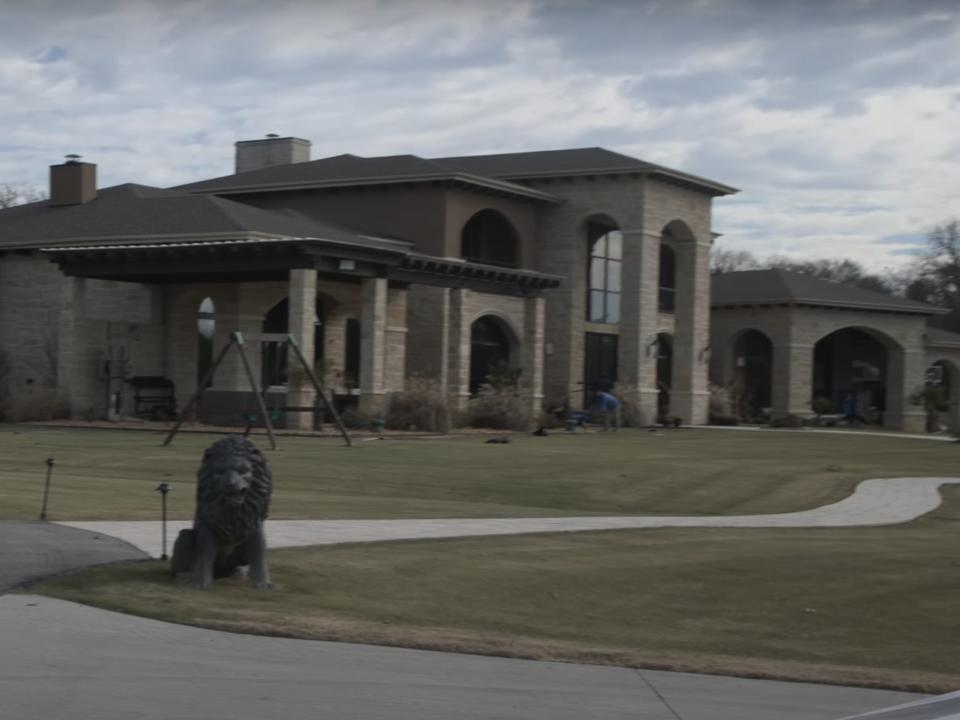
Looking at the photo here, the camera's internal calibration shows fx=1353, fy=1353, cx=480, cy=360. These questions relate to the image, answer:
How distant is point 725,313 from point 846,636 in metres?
47.7

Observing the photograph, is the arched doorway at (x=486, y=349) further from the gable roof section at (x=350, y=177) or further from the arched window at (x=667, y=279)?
the arched window at (x=667, y=279)

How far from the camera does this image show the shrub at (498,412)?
3753cm

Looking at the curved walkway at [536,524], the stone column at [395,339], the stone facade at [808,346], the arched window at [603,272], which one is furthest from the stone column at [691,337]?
the curved walkway at [536,524]

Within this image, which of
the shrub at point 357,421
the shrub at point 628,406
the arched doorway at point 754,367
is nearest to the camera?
the shrub at point 357,421

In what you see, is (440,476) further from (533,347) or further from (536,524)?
(533,347)

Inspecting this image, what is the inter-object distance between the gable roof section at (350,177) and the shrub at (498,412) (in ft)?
26.3

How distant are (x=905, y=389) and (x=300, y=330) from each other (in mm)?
34167

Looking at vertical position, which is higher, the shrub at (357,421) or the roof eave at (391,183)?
the roof eave at (391,183)

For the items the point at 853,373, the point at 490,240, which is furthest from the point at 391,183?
the point at 853,373

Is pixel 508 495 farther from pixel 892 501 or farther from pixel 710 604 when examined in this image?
pixel 710 604

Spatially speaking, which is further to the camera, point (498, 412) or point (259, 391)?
point (498, 412)

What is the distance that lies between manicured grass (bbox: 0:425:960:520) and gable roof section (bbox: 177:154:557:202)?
42.6ft

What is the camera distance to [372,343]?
1342 inches

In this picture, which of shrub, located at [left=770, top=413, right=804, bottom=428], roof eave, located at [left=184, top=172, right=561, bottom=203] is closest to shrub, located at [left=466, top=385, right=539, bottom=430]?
roof eave, located at [left=184, top=172, right=561, bottom=203]
